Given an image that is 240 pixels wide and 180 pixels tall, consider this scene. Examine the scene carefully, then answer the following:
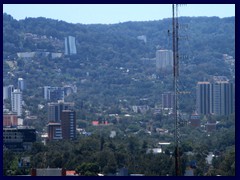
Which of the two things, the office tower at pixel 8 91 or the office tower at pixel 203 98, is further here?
the office tower at pixel 8 91

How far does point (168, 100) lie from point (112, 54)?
3406 mm

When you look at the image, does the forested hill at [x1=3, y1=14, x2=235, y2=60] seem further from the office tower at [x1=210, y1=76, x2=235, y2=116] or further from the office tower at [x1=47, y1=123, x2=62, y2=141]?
the office tower at [x1=47, y1=123, x2=62, y2=141]

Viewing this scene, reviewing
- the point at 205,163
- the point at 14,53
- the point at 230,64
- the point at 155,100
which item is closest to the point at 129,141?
the point at 205,163

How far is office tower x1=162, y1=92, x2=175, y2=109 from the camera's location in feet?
64.6

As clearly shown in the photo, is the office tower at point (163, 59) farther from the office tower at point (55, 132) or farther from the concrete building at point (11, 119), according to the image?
the office tower at point (55, 132)

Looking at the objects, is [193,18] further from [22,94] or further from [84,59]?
[22,94]

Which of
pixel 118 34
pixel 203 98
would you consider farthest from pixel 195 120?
pixel 118 34

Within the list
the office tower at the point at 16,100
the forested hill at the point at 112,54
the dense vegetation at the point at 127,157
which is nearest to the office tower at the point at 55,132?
the dense vegetation at the point at 127,157

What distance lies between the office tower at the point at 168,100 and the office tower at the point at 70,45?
3.81 meters

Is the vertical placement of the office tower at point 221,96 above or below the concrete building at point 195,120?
above

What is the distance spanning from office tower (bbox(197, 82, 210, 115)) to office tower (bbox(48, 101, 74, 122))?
389cm

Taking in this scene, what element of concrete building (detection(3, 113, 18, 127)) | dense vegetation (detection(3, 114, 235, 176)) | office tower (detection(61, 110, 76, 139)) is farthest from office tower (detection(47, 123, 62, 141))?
dense vegetation (detection(3, 114, 235, 176))

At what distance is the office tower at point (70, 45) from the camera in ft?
73.6

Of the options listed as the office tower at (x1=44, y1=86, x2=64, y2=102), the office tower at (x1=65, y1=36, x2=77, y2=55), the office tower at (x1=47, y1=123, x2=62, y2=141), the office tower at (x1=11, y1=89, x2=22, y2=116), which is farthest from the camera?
the office tower at (x1=65, y1=36, x2=77, y2=55)
